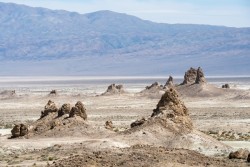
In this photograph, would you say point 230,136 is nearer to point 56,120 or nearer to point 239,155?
point 56,120

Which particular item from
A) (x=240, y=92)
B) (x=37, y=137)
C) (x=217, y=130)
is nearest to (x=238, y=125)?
(x=217, y=130)

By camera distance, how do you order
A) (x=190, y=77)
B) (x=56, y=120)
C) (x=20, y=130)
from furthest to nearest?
(x=190, y=77) < (x=56, y=120) < (x=20, y=130)

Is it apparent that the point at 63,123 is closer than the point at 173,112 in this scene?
No

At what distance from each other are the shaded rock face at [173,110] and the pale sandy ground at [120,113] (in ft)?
10.4

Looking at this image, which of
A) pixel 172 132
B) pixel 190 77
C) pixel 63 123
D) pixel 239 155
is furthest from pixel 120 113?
pixel 239 155

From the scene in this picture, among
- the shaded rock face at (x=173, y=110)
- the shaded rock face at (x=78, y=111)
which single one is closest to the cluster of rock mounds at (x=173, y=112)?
the shaded rock face at (x=173, y=110)

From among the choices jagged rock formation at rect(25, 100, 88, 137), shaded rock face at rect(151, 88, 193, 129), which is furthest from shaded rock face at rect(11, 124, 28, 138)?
shaded rock face at rect(151, 88, 193, 129)

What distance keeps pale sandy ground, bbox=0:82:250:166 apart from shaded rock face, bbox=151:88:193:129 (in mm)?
3185

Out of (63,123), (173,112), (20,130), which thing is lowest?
(20,130)

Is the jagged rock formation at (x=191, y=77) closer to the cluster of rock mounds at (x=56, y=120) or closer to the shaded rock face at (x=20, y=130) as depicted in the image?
the cluster of rock mounds at (x=56, y=120)

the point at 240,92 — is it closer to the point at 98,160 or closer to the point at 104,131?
the point at 104,131

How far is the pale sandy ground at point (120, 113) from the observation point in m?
36.1

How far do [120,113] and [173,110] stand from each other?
3436cm

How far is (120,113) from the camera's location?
7012 centimetres
